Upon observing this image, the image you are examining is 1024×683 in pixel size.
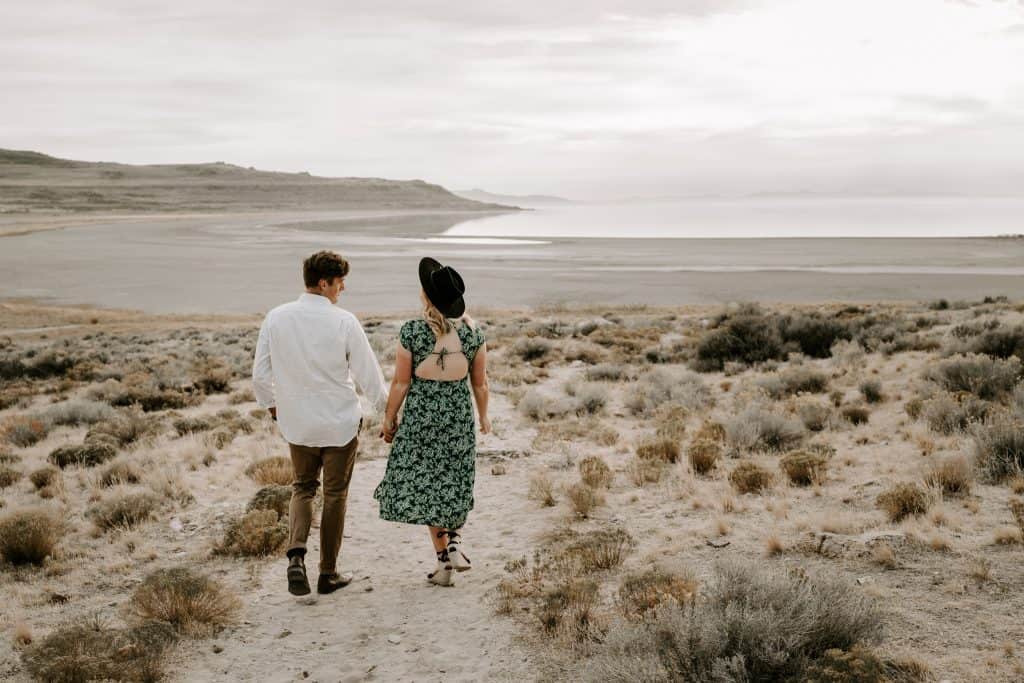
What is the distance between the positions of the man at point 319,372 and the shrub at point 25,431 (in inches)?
272

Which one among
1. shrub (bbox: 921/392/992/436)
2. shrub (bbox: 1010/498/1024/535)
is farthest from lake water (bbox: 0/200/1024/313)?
shrub (bbox: 1010/498/1024/535)

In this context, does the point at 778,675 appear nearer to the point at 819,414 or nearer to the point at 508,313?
the point at 819,414

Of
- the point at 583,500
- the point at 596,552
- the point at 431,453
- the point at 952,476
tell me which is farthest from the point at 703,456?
the point at 431,453

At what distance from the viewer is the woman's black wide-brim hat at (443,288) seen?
4.61 m

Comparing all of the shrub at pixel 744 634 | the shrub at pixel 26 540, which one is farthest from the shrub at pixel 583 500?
the shrub at pixel 26 540

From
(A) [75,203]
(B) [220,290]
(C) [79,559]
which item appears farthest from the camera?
(A) [75,203]

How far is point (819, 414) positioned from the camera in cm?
877

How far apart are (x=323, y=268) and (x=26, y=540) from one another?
3434 mm

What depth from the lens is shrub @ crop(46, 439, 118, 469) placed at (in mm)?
8438

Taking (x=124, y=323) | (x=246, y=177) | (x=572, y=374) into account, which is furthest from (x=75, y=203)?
(x=572, y=374)

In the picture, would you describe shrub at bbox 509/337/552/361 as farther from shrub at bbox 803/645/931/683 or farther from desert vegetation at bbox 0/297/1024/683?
shrub at bbox 803/645/931/683

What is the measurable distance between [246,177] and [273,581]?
646ft

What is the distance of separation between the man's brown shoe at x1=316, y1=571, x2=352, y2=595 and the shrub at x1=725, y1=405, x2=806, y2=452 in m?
4.50

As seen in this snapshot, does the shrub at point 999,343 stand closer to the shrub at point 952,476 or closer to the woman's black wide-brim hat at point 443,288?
the shrub at point 952,476
